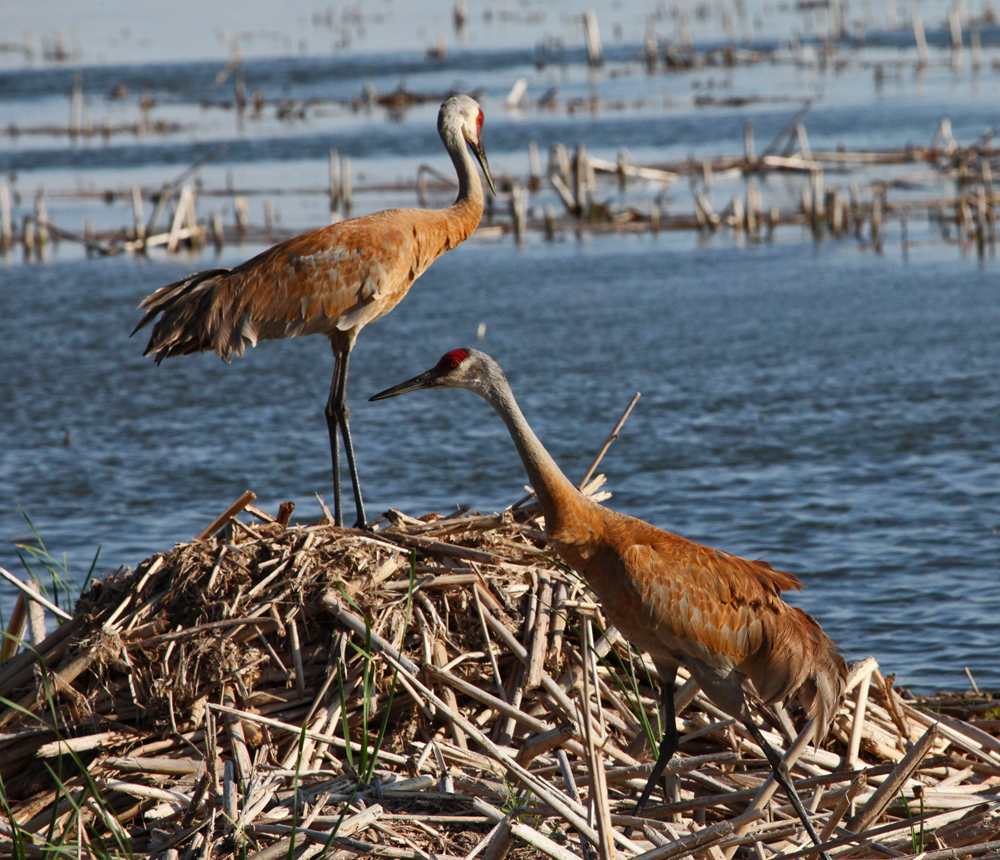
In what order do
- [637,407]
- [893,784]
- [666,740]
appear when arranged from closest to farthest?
[893,784]
[666,740]
[637,407]

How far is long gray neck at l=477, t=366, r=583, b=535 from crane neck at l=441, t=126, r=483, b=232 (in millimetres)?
2548

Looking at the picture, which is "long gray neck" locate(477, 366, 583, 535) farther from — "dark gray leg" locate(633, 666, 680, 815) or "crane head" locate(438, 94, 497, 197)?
"crane head" locate(438, 94, 497, 197)

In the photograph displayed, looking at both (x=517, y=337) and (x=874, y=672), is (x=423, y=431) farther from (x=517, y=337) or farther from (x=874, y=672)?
(x=874, y=672)

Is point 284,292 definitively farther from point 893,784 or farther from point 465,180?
point 893,784

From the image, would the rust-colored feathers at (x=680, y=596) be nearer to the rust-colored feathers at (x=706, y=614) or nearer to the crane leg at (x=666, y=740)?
the rust-colored feathers at (x=706, y=614)

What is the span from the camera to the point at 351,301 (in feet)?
22.5

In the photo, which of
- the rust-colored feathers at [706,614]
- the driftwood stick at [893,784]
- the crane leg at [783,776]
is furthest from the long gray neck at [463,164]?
the driftwood stick at [893,784]

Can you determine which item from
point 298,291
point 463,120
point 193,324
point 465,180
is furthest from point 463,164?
point 193,324

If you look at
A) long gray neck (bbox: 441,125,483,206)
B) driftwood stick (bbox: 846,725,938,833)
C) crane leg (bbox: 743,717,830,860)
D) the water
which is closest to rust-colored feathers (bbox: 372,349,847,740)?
crane leg (bbox: 743,717,830,860)

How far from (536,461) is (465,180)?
3.00 metres

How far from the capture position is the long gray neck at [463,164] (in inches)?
284

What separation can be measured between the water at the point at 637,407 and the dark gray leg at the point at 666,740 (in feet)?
9.98

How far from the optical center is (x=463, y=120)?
285 inches

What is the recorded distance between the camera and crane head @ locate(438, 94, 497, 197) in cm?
721
